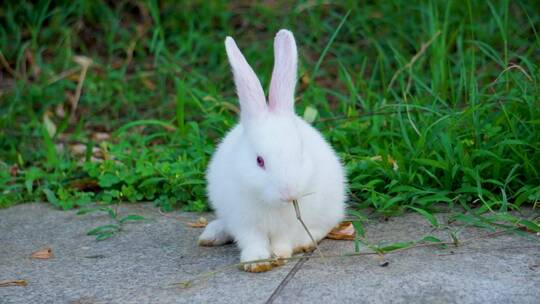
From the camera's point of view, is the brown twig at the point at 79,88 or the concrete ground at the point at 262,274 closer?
the concrete ground at the point at 262,274

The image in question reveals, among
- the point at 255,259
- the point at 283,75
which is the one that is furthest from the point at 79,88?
the point at 255,259

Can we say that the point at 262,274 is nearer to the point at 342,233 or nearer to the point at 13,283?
the point at 342,233

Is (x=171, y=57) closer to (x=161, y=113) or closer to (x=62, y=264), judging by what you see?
(x=161, y=113)

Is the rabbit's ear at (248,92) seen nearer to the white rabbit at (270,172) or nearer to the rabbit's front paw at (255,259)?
the white rabbit at (270,172)

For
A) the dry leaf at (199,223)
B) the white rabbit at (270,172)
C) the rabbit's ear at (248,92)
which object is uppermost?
the rabbit's ear at (248,92)

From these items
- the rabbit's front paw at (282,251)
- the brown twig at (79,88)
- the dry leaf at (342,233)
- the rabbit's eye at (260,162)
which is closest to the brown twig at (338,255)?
the rabbit's front paw at (282,251)

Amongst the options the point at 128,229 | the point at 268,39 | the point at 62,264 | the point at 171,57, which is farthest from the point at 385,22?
the point at 62,264

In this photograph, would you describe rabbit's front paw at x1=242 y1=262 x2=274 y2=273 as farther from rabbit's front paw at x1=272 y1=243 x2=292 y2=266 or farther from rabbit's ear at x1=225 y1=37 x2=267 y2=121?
rabbit's ear at x1=225 y1=37 x2=267 y2=121
